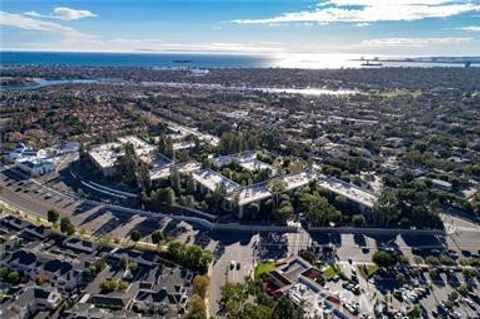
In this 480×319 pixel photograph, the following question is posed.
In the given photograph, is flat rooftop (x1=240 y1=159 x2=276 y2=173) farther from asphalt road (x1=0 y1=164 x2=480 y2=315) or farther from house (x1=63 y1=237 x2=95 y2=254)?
house (x1=63 y1=237 x2=95 y2=254)

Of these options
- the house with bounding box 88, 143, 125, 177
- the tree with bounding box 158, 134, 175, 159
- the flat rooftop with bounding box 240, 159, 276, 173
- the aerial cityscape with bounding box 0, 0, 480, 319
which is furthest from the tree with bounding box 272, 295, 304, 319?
the tree with bounding box 158, 134, 175, 159

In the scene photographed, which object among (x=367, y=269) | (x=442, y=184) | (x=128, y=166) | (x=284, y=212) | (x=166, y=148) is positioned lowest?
(x=367, y=269)

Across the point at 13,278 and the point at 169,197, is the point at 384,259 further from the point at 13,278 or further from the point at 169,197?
the point at 13,278

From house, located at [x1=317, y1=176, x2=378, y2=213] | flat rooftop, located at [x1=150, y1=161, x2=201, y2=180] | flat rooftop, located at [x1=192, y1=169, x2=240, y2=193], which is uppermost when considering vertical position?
flat rooftop, located at [x1=150, y1=161, x2=201, y2=180]

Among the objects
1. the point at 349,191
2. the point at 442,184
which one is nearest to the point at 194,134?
the point at 349,191

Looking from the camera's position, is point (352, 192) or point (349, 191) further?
point (349, 191)

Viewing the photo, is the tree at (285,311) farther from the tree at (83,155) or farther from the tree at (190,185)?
the tree at (83,155)
